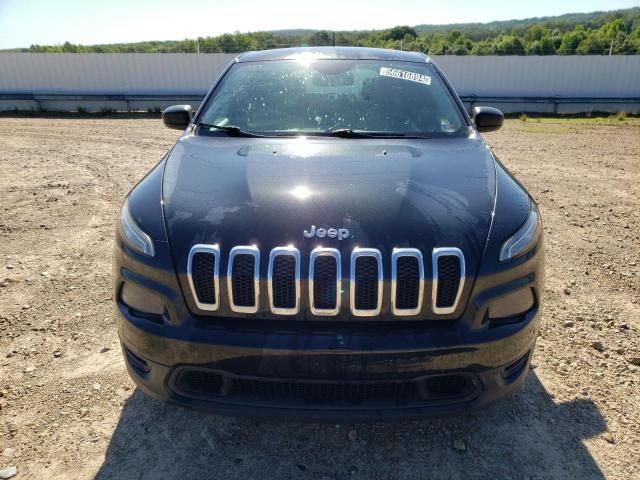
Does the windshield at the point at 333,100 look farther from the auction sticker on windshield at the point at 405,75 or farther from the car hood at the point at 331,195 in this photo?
the car hood at the point at 331,195

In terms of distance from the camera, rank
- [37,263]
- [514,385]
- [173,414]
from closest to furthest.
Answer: [514,385] → [173,414] → [37,263]

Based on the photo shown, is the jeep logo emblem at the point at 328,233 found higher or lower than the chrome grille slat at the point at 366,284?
higher

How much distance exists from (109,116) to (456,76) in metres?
11.5

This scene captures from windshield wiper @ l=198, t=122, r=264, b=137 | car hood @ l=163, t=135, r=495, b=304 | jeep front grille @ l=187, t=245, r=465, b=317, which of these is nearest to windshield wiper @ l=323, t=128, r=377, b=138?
car hood @ l=163, t=135, r=495, b=304

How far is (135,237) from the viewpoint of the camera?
6.56 feet

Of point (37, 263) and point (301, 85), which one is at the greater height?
point (301, 85)

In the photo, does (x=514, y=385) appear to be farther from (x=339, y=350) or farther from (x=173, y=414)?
(x=173, y=414)

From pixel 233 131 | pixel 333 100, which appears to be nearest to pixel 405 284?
pixel 233 131

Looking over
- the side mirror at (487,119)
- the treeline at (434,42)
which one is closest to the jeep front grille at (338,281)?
the side mirror at (487,119)

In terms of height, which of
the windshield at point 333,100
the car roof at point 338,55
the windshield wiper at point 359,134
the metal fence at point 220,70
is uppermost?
the car roof at point 338,55

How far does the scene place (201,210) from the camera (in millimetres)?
2020

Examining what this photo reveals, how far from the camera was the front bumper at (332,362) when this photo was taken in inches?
69.9

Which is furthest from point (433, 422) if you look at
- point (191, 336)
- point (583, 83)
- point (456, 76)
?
point (583, 83)

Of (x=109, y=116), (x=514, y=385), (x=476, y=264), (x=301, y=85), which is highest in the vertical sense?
(x=301, y=85)
